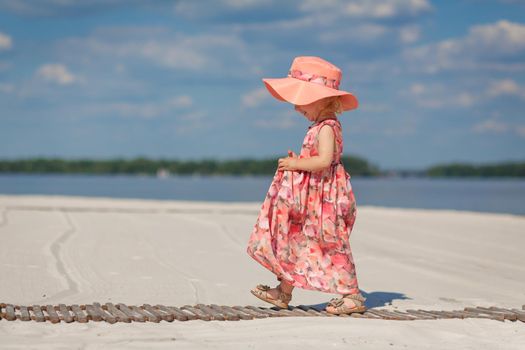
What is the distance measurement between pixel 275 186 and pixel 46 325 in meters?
1.82

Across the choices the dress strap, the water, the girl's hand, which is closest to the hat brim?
the dress strap

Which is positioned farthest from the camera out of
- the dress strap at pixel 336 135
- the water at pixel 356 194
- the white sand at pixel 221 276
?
the water at pixel 356 194

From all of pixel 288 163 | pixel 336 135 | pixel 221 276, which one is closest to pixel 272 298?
pixel 288 163

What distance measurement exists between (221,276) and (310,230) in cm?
224

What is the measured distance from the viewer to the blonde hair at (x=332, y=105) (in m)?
5.80

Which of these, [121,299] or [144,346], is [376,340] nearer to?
[144,346]

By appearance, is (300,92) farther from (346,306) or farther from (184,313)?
(184,313)

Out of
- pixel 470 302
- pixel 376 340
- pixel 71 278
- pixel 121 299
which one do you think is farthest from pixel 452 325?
pixel 71 278

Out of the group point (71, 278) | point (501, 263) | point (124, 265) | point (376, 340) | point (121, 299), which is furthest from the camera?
point (501, 263)

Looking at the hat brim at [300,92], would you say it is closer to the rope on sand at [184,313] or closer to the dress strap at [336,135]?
the dress strap at [336,135]

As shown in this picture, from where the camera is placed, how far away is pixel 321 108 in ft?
19.0

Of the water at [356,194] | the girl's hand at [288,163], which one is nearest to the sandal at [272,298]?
the girl's hand at [288,163]

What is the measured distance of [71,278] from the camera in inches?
284

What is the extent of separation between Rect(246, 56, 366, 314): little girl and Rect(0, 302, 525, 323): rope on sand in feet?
0.68
